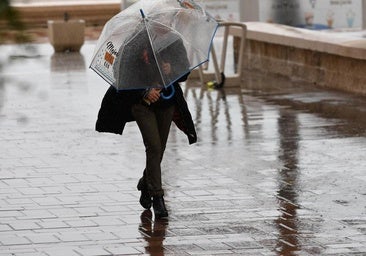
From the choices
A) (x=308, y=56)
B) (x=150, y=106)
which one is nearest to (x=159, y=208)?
(x=150, y=106)

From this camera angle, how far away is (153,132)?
7.52 m

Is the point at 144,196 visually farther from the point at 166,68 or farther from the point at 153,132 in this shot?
the point at 166,68

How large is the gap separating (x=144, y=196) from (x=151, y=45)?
3.70 ft

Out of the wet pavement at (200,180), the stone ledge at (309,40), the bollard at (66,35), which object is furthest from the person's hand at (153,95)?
the bollard at (66,35)

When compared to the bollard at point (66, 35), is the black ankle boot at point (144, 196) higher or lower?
higher

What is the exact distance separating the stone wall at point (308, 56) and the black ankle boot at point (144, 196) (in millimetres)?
7381

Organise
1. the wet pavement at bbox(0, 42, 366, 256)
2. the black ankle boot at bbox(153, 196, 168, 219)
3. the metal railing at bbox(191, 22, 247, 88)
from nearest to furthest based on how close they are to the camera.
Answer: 1. the wet pavement at bbox(0, 42, 366, 256)
2. the black ankle boot at bbox(153, 196, 168, 219)
3. the metal railing at bbox(191, 22, 247, 88)

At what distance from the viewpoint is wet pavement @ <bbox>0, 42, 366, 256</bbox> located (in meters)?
6.79

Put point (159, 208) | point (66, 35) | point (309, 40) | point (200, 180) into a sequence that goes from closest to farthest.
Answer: point (159, 208)
point (200, 180)
point (309, 40)
point (66, 35)

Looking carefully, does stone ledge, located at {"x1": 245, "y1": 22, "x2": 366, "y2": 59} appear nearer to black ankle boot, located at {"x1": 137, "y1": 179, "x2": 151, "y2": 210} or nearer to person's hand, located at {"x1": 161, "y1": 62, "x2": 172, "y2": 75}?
black ankle boot, located at {"x1": 137, "y1": 179, "x2": 151, "y2": 210}

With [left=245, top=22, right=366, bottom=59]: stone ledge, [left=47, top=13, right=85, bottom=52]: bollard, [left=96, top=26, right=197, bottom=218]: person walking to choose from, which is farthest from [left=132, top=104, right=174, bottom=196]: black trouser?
[left=47, top=13, right=85, bottom=52]: bollard

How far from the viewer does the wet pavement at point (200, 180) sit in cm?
679

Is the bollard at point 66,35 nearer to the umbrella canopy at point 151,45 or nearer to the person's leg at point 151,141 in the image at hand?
the umbrella canopy at point 151,45

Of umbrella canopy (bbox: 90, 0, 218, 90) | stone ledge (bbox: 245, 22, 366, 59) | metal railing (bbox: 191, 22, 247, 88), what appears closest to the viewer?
umbrella canopy (bbox: 90, 0, 218, 90)
